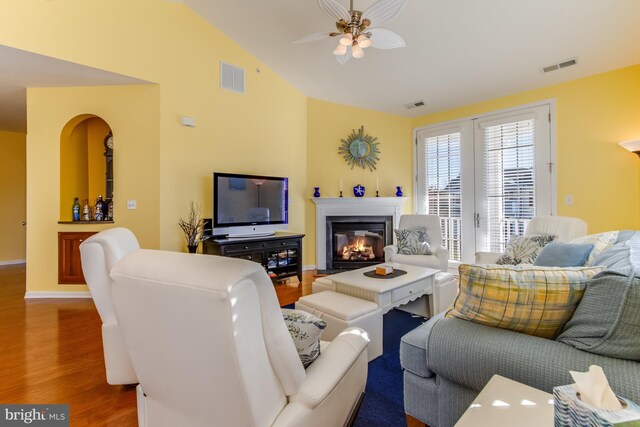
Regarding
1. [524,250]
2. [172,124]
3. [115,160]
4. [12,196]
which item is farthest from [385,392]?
[12,196]

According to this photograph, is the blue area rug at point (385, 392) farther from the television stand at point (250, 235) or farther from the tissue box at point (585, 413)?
the television stand at point (250, 235)

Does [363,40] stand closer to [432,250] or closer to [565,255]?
[565,255]

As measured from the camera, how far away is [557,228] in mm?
3156

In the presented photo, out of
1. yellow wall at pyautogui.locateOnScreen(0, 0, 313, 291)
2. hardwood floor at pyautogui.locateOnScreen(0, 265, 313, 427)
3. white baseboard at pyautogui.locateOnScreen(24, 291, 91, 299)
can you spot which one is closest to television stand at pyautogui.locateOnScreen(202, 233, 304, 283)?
yellow wall at pyautogui.locateOnScreen(0, 0, 313, 291)

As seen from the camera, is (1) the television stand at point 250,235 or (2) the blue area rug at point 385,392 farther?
(1) the television stand at point 250,235

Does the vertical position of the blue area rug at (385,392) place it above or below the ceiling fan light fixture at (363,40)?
below

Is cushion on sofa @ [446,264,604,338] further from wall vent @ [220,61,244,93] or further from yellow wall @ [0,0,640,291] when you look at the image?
wall vent @ [220,61,244,93]

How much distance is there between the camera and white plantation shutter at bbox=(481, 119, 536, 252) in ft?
14.1

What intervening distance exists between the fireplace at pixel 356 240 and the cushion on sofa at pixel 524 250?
2361 millimetres

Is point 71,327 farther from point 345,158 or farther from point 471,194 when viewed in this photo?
point 471,194

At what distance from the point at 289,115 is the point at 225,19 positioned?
158 centimetres

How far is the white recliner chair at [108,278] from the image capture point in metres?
1.55

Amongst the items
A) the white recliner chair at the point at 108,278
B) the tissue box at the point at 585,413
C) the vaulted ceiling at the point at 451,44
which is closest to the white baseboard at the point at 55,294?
the white recliner chair at the point at 108,278

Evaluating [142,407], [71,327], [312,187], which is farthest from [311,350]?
[312,187]
